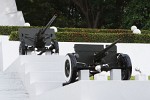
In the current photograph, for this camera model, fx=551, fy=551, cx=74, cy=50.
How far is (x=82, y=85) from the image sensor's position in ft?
38.0

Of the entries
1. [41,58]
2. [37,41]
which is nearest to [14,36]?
[37,41]

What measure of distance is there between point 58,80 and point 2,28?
36.5 feet

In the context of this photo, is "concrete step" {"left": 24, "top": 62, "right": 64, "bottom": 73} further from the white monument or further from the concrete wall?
the white monument

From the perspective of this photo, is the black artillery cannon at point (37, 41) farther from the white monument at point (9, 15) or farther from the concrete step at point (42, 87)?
the white monument at point (9, 15)

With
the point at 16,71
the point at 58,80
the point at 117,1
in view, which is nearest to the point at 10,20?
the point at 117,1

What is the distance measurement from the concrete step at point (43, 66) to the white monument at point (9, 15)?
44.0ft

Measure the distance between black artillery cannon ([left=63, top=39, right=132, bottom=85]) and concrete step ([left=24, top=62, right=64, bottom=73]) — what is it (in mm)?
2496

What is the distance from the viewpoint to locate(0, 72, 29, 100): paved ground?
49.0 ft

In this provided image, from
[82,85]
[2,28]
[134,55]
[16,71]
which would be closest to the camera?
[82,85]

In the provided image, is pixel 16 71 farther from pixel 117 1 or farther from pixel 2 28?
pixel 117 1

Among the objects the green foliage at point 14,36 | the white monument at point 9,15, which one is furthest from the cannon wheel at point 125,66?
the white monument at point 9,15

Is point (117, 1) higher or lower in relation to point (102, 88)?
higher

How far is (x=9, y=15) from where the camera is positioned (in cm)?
2953

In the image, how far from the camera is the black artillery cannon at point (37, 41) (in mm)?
17930
